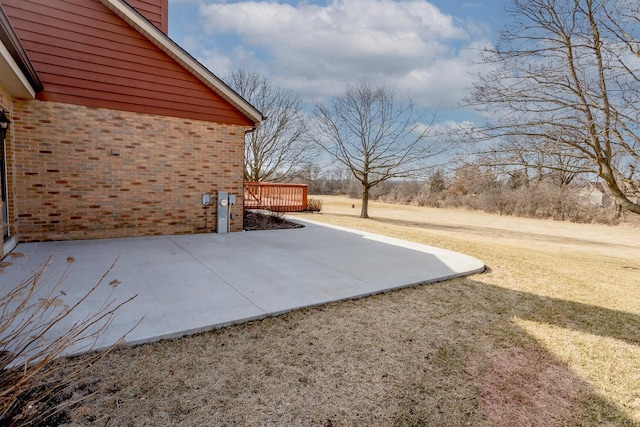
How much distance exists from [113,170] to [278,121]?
18.4m

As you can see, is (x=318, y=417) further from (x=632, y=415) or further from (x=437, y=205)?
(x=437, y=205)

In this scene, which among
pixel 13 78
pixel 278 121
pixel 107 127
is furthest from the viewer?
pixel 278 121

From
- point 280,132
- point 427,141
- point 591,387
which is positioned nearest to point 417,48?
point 427,141

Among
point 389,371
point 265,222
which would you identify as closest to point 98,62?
point 265,222

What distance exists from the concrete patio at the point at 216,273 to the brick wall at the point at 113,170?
47 cm

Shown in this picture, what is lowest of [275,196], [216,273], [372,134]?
[216,273]

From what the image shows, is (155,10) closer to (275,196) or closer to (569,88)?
(275,196)

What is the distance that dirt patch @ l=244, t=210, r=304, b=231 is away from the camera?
9.47 m

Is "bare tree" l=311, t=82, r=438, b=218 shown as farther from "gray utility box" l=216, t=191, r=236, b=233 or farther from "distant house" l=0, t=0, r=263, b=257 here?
"distant house" l=0, t=0, r=263, b=257

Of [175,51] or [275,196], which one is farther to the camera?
A: [275,196]

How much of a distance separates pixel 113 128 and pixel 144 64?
1515mm

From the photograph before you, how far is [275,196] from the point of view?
15781 millimetres

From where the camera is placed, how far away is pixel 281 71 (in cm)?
2411

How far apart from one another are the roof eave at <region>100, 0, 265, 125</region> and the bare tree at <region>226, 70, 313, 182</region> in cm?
1609
